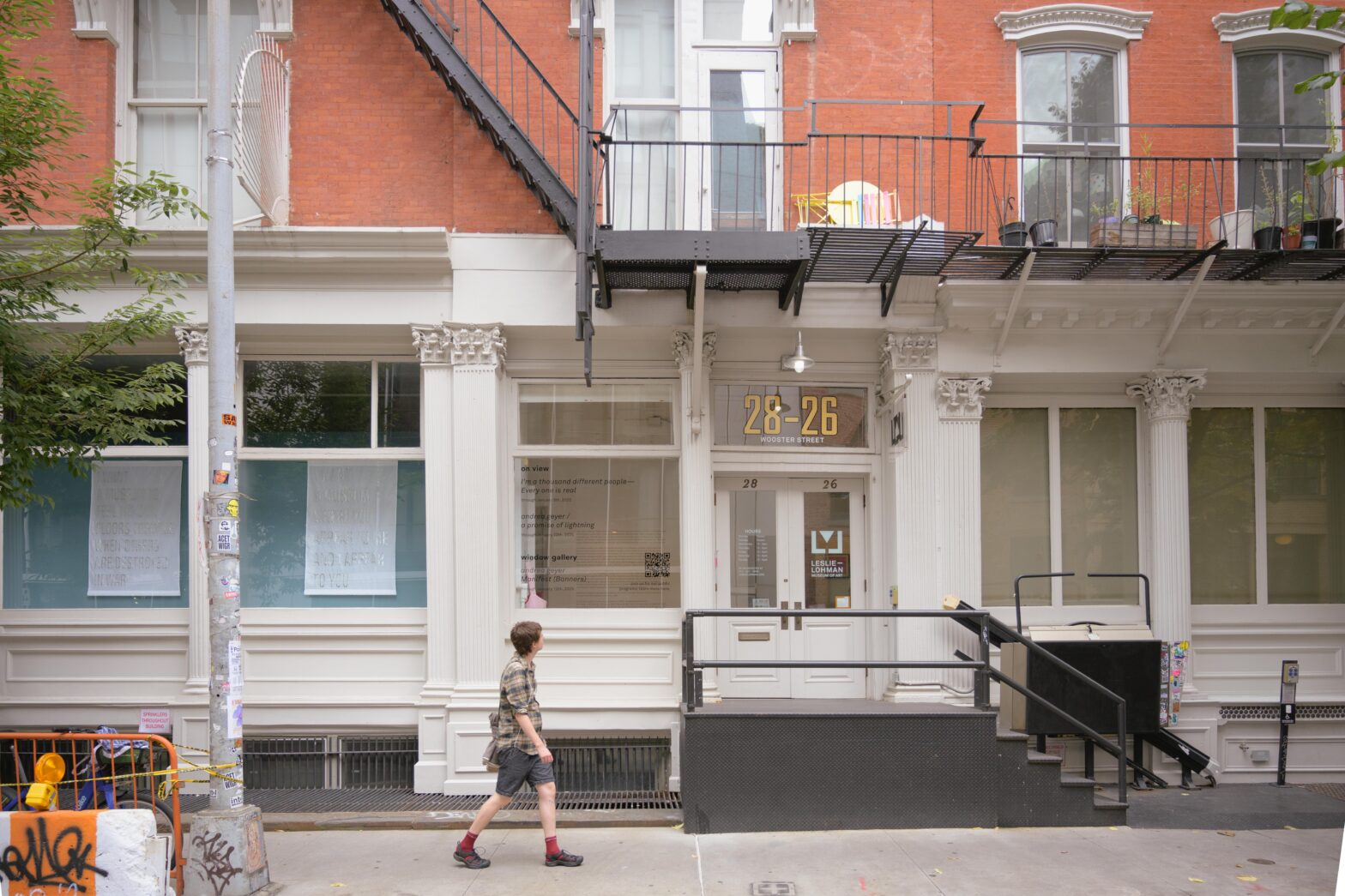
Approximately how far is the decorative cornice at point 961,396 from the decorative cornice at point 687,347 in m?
2.32

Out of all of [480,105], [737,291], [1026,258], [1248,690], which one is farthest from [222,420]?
[1248,690]

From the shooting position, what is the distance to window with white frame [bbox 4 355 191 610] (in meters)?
9.98

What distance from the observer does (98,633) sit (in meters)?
9.67

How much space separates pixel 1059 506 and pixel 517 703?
6478 mm

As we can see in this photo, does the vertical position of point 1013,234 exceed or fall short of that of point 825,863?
it exceeds it

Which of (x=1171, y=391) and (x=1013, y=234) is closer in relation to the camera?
(x=1013, y=234)

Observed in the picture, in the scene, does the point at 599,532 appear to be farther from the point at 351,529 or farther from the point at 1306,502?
the point at 1306,502

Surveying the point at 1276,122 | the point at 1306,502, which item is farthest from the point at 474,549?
the point at 1276,122

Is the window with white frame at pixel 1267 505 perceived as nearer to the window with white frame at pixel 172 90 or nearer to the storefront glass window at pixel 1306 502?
the storefront glass window at pixel 1306 502

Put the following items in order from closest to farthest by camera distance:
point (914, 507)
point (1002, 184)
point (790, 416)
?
1. point (914, 507)
2. point (1002, 184)
3. point (790, 416)

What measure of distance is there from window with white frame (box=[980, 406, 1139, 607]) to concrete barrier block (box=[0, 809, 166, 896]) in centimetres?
805

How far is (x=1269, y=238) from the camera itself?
9078mm

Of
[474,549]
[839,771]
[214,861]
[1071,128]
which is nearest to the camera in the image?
[214,861]

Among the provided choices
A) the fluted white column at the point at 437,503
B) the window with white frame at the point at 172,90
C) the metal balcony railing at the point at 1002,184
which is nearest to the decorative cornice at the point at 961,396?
the metal balcony railing at the point at 1002,184
